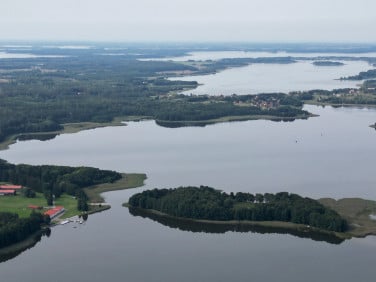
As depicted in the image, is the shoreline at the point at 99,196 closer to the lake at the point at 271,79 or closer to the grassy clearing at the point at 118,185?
the grassy clearing at the point at 118,185

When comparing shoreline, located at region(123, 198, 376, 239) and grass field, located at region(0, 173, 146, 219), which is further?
grass field, located at region(0, 173, 146, 219)

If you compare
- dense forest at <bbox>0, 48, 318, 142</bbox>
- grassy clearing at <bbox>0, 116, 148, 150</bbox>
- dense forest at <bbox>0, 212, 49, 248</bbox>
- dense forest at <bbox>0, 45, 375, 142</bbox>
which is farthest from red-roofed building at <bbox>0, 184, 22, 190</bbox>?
dense forest at <bbox>0, 48, 318, 142</bbox>

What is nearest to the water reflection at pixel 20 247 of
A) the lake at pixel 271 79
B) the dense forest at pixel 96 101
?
the dense forest at pixel 96 101

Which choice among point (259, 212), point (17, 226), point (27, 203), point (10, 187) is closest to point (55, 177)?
point (10, 187)

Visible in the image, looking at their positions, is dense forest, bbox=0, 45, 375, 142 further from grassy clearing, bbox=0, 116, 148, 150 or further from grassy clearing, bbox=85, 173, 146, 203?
grassy clearing, bbox=85, 173, 146, 203

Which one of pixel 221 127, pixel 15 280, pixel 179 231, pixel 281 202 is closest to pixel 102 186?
pixel 179 231

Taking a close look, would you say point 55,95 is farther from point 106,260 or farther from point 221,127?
point 106,260

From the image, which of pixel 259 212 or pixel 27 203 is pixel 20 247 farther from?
pixel 259 212
